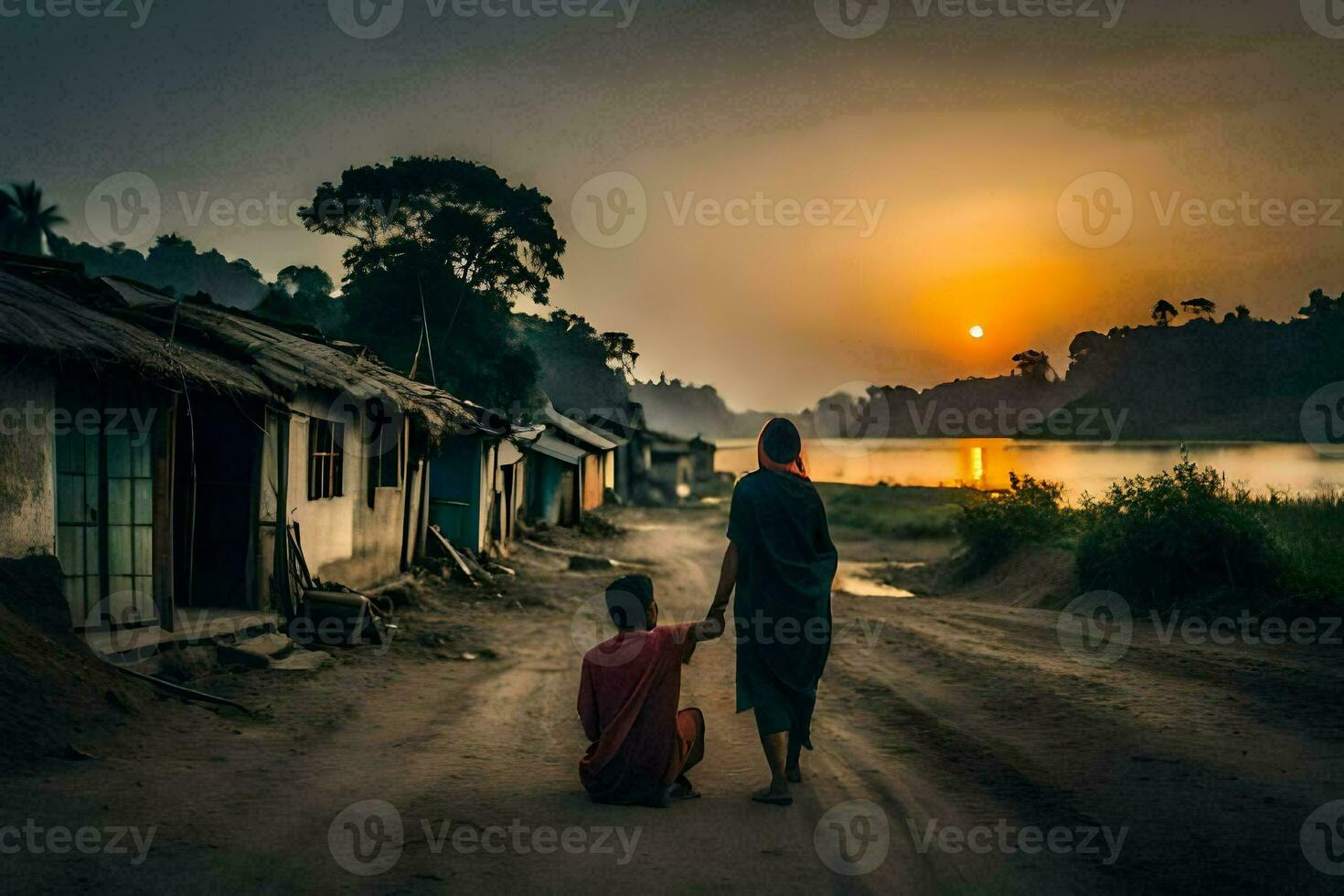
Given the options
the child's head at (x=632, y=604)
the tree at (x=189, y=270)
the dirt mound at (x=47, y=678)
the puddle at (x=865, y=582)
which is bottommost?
the puddle at (x=865, y=582)

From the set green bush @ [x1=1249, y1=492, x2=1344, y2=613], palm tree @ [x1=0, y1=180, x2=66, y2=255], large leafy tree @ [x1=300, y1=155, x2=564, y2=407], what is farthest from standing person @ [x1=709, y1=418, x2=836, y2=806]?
palm tree @ [x1=0, y1=180, x2=66, y2=255]

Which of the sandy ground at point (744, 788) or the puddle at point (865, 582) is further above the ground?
the sandy ground at point (744, 788)

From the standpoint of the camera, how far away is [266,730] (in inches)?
277

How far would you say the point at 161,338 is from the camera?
9.10 metres

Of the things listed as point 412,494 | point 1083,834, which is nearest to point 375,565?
point 412,494

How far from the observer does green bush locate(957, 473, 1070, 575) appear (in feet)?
61.9

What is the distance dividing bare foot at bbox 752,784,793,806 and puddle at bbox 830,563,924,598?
11641mm

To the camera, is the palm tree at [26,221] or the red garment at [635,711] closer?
the red garment at [635,711]

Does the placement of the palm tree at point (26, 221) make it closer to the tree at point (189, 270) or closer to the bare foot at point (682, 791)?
the tree at point (189, 270)

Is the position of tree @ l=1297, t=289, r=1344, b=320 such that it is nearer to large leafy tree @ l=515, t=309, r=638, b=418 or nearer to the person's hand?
large leafy tree @ l=515, t=309, r=638, b=418

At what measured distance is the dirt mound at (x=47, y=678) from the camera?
5750mm

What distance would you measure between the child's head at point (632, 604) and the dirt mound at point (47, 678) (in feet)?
12.1

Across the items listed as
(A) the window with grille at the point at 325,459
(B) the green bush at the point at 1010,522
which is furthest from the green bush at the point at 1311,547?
(A) the window with grille at the point at 325,459

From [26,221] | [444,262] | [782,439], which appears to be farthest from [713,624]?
[26,221]
